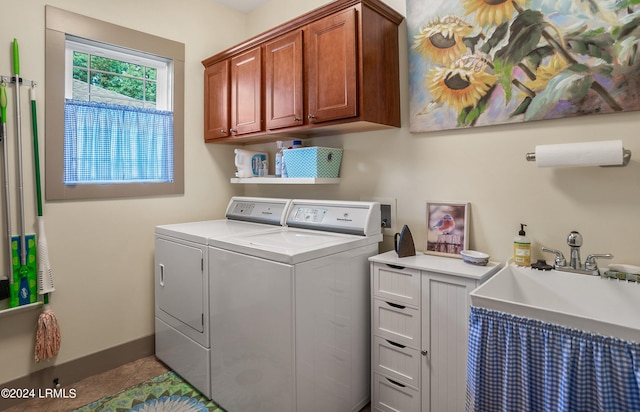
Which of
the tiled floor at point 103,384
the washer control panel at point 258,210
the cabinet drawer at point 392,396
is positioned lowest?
the tiled floor at point 103,384

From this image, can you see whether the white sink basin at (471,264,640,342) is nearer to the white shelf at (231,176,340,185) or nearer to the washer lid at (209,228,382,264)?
the washer lid at (209,228,382,264)

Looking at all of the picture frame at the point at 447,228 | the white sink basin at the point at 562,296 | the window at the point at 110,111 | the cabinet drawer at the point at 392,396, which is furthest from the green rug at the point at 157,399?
the white sink basin at the point at 562,296

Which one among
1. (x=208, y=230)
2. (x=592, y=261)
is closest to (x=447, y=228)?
(x=592, y=261)

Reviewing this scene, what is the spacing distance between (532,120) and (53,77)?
274 cm

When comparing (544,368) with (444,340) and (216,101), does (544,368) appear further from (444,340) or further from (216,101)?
(216,101)

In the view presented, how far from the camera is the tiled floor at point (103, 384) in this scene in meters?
2.10

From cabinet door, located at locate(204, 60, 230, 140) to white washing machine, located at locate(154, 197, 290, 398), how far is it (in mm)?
654

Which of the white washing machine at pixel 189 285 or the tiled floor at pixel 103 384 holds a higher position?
the white washing machine at pixel 189 285

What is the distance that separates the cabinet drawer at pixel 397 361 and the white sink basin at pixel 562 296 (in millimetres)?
574

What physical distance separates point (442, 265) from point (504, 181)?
0.54 m

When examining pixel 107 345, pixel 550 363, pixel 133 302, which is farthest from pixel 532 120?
pixel 107 345

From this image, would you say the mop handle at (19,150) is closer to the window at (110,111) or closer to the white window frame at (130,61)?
the window at (110,111)

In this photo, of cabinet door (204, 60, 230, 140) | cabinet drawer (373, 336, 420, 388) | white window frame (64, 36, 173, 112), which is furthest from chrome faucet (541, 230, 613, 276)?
white window frame (64, 36, 173, 112)

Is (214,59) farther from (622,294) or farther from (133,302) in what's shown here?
(622,294)
